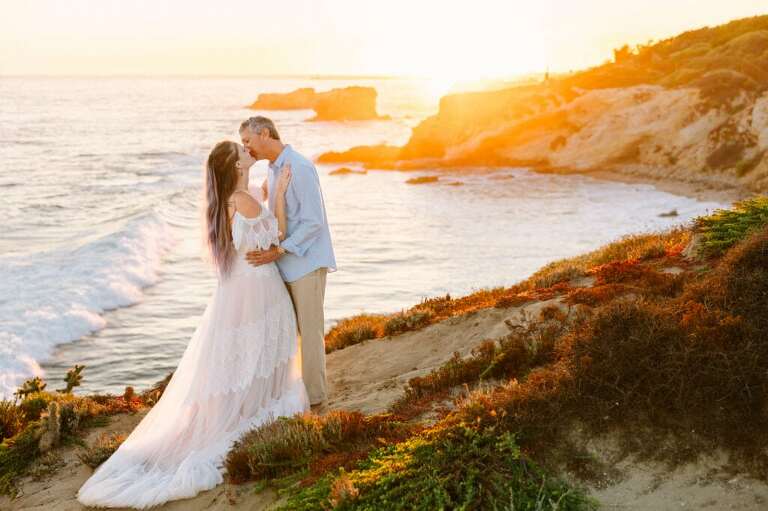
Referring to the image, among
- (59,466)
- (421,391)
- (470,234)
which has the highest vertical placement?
(421,391)

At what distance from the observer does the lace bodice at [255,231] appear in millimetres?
6836

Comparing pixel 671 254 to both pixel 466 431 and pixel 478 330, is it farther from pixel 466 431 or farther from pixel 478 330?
pixel 466 431

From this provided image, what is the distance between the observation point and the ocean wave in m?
14.6

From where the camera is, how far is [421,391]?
24.2ft

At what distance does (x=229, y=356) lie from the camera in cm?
691

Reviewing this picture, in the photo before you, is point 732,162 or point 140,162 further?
point 140,162

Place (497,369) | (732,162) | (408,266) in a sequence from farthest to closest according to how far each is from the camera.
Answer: (732,162) < (408,266) < (497,369)

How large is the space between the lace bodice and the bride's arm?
0.20m

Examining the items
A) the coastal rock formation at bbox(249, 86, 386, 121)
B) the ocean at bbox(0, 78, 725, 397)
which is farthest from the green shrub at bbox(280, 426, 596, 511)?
the coastal rock formation at bbox(249, 86, 386, 121)

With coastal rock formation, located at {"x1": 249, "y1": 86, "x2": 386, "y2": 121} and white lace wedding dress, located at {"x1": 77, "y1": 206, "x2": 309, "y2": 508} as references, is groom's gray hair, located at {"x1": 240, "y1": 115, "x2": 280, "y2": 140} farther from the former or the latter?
coastal rock formation, located at {"x1": 249, "y1": 86, "x2": 386, "y2": 121}

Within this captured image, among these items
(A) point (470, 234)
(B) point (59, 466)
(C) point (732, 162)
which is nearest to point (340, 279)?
(A) point (470, 234)

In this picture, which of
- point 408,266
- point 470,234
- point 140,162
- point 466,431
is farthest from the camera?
point 140,162

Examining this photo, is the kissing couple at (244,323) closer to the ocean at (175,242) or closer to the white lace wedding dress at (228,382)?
the white lace wedding dress at (228,382)

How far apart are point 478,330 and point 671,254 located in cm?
295
